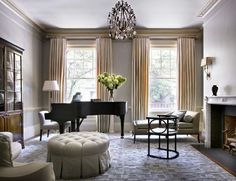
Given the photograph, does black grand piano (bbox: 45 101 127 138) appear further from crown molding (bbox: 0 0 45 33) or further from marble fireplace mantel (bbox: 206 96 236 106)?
marble fireplace mantel (bbox: 206 96 236 106)

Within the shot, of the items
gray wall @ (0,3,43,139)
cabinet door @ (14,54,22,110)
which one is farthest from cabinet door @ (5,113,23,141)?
gray wall @ (0,3,43,139)

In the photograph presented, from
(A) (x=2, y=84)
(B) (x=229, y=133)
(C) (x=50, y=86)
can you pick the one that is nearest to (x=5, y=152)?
(A) (x=2, y=84)

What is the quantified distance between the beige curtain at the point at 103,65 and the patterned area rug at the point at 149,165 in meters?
1.90

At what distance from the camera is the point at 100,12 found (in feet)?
20.7

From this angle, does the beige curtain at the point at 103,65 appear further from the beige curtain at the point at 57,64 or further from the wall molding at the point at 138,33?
the beige curtain at the point at 57,64

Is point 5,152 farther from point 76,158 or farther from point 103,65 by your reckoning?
point 103,65

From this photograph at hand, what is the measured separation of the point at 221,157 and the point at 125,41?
4.62 m

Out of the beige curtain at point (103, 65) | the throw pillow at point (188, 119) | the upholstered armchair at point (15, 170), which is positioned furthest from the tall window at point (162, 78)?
the upholstered armchair at point (15, 170)

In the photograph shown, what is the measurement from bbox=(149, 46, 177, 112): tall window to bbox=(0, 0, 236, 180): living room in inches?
13.9

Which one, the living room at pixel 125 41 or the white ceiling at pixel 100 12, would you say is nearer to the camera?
the living room at pixel 125 41

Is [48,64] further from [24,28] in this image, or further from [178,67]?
[178,67]

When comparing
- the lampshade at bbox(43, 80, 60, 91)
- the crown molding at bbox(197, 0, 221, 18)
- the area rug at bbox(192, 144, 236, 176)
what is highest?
the crown molding at bbox(197, 0, 221, 18)

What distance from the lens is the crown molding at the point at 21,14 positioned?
542cm

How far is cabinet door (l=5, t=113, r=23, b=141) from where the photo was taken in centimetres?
486
